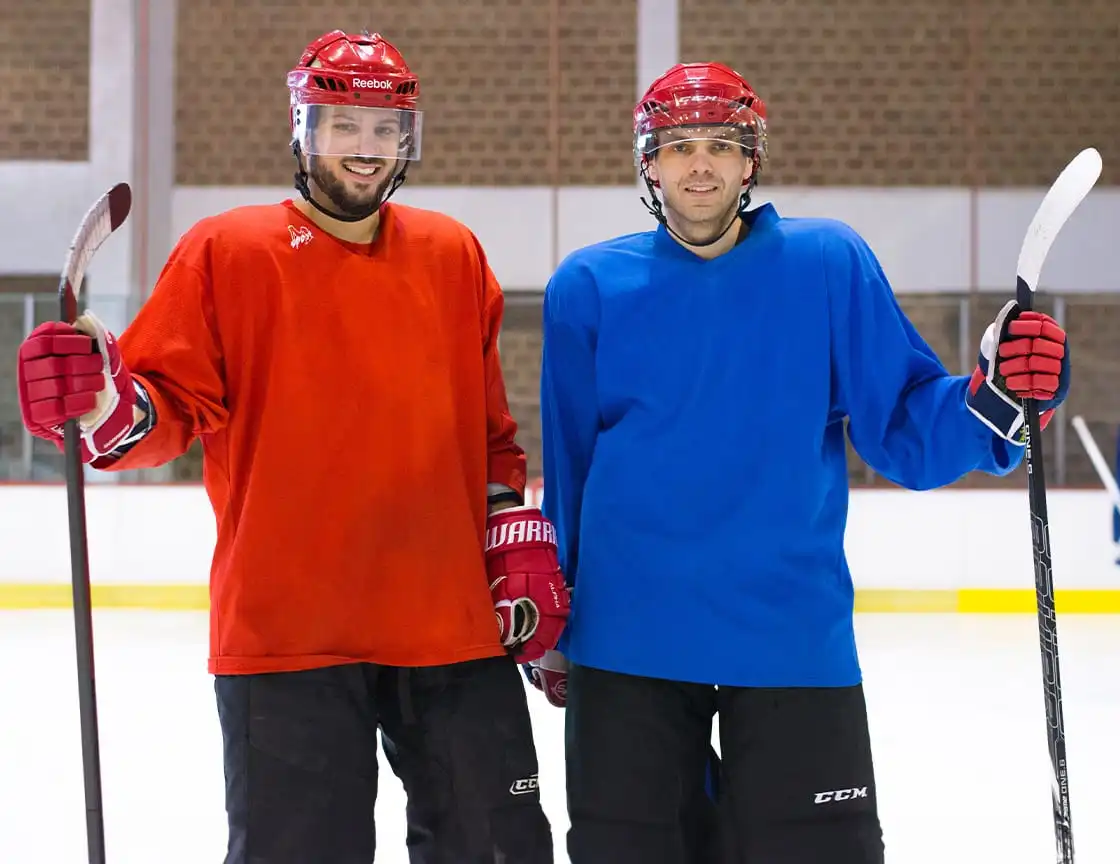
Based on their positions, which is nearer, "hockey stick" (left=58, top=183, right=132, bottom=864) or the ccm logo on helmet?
"hockey stick" (left=58, top=183, right=132, bottom=864)

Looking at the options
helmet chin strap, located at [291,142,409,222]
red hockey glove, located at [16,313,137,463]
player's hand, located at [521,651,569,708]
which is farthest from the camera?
player's hand, located at [521,651,569,708]

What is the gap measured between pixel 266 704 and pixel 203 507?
4925 mm

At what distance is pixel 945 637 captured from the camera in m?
5.59

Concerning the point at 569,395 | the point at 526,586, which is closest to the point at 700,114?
the point at 569,395

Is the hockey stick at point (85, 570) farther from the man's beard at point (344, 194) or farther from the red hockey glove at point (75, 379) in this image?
the man's beard at point (344, 194)

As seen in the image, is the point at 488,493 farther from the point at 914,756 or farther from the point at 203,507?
the point at 203,507

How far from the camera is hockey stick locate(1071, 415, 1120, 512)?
6.15 meters

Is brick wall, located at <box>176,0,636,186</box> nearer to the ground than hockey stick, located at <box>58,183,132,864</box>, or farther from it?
farther from it

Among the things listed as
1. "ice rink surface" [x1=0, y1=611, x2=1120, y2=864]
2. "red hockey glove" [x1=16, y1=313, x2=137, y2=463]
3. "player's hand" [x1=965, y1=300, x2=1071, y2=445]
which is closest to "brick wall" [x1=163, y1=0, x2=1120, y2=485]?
"ice rink surface" [x1=0, y1=611, x2=1120, y2=864]

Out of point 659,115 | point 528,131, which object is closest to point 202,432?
point 659,115

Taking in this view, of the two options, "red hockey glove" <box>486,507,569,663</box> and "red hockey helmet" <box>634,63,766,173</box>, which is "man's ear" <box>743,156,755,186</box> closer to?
"red hockey helmet" <box>634,63,766,173</box>

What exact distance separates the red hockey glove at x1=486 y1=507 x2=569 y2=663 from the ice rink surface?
34cm

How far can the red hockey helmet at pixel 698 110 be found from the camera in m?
1.79

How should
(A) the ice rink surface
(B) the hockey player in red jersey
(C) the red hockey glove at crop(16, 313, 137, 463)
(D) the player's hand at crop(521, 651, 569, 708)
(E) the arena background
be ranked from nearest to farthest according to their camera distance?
(C) the red hockey glove at crop(16, 313, 137, 463) → (B) the hockey player in red jersey → (D) the player's hand at crop(521, 651, 569, 708) → (A) the ice rink surface → (E) the arena background
